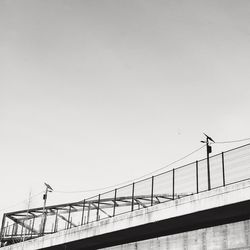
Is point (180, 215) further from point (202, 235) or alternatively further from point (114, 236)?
point (114, 236)

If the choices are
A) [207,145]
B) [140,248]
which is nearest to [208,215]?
[207,145]

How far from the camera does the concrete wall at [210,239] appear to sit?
567 inches

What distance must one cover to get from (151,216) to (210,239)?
3001 mm

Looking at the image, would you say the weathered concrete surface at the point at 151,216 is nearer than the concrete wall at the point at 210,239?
Yes

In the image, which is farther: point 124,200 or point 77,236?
point 124,200

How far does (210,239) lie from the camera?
15469 mm

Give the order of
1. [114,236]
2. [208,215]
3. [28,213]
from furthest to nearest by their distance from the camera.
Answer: [28,213], [114,236], [208,215]

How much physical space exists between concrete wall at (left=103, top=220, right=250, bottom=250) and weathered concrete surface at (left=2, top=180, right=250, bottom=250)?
2.02ft

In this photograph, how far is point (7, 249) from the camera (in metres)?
28.6

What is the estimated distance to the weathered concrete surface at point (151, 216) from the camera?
1425 cm

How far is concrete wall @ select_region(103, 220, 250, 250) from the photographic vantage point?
14406 mm

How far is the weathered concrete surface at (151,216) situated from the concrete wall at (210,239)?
2.02 feet

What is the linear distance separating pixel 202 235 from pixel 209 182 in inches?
91.5

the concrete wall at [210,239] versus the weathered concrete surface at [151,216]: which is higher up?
the weathered concrete surface at [151,216]
